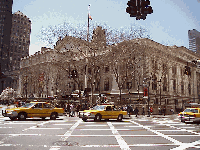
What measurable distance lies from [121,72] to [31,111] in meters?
24.9

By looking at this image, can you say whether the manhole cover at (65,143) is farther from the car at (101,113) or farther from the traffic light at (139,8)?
the car at (101,113)

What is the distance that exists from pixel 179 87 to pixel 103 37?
3363 centimetres

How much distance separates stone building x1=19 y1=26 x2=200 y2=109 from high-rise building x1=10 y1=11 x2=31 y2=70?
5084 centimetres

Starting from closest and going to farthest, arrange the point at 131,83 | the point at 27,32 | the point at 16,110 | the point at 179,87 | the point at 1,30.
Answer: the point at 16,110 → the point at 131,83 → the point at 179,87 → the point at 1,30 → the point at 27,32

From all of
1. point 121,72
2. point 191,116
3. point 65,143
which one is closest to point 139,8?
point 65,143

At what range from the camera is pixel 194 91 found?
63906 millimetres

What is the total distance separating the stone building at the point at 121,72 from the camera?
3378 cm

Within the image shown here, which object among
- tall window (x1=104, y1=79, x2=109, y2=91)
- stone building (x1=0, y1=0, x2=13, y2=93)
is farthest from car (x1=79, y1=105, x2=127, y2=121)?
stone building (x1=0, y1=0, x2=13, y2=93)

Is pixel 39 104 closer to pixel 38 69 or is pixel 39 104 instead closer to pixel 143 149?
pixel 143 149

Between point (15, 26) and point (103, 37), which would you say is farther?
→ point (15, 26)

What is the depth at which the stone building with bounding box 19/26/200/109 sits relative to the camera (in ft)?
111

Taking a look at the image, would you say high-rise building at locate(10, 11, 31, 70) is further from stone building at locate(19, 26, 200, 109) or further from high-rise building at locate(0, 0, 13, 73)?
stone building at locate(19, 26, 200, 109)

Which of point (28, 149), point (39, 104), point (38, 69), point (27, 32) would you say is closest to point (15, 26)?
point (27, 32)

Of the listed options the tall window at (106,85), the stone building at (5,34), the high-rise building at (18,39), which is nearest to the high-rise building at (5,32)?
the stone building at (5,34)
